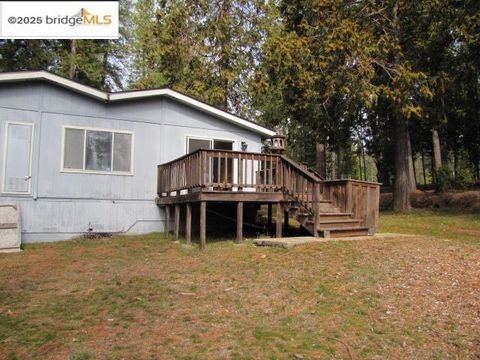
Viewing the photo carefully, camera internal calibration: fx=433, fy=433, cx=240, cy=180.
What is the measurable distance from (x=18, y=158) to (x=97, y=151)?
1.95 m

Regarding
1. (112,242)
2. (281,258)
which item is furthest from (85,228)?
(281,258)

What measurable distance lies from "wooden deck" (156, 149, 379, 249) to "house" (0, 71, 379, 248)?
0.08ft

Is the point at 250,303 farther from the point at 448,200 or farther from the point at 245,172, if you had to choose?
the point at 448,200

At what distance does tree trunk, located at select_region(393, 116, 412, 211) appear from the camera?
18297 mm

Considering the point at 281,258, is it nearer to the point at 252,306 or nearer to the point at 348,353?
the point at 252,306

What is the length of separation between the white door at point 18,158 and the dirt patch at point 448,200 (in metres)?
16.1

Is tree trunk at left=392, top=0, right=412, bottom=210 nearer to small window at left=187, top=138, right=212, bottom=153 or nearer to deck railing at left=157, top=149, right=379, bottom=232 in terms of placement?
deck railing at left=157, top=149, right=379, bottom=232

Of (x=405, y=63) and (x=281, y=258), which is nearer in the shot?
(x=281, y=258)

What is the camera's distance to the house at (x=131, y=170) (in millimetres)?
9866

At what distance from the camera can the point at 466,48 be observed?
16.9 metres

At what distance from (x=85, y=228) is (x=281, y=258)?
6316 millimetres

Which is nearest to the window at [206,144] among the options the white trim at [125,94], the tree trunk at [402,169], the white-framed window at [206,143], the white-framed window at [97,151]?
the white-framed window at [206,143]

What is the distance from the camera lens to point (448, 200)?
64.5ft

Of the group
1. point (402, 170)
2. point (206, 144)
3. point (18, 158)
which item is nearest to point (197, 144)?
point (206, 144)
